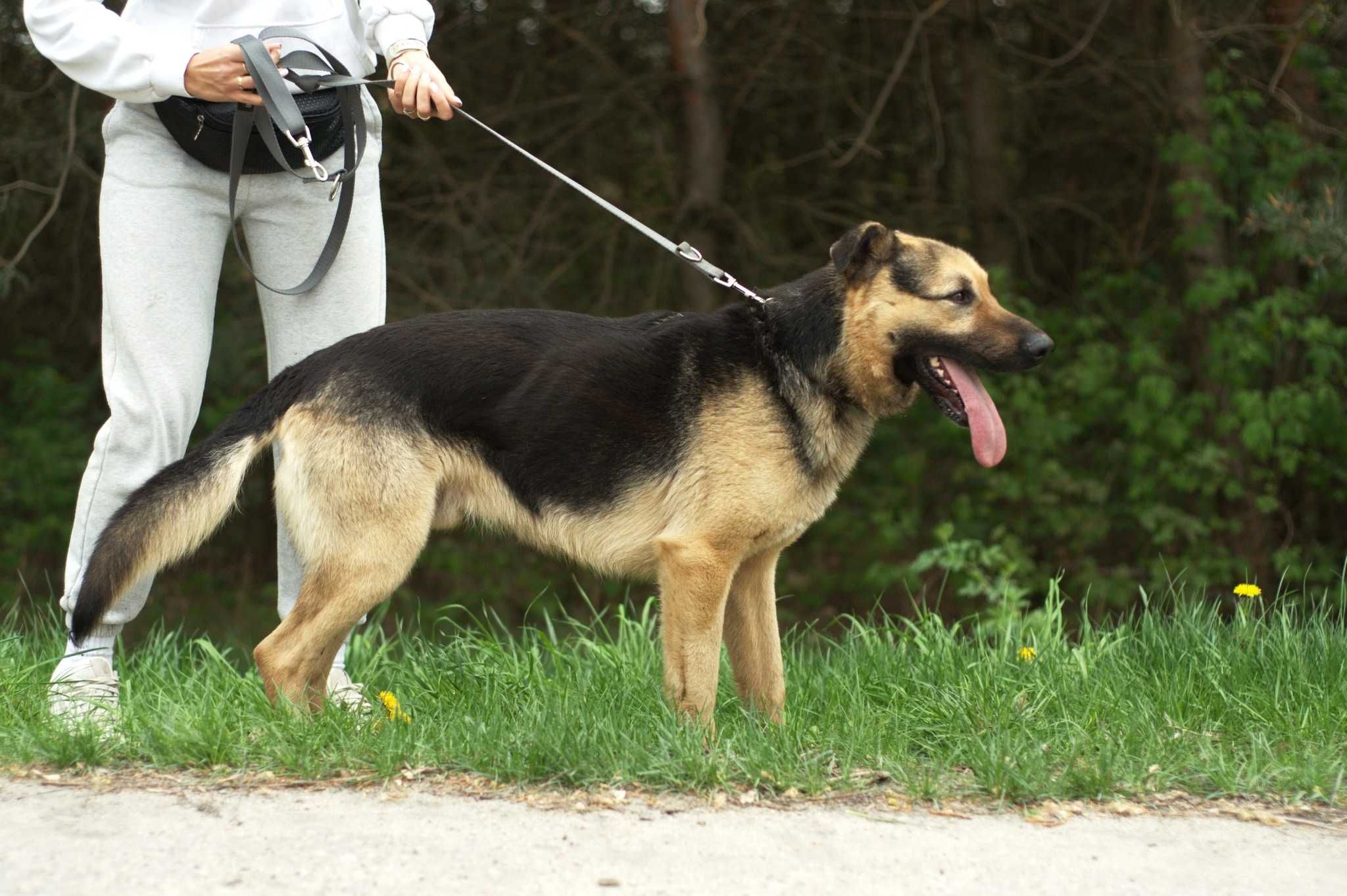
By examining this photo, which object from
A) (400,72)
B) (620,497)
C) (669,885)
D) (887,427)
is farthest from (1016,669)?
(887,427)

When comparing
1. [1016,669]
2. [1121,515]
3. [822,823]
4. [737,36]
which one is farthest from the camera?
[737,36]

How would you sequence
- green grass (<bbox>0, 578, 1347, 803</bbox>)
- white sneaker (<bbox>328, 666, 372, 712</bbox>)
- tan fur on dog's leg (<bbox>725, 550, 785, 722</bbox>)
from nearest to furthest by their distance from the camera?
green grass (<bbox>0, 578, 1347, 803</bbox>) → white sneaker (<bbox>328, 666, 372, 712</bbox>) → tan fur on dog's leg (<bbox>725, 550, 785, 722</bbox>)

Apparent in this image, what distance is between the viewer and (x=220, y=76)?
13.0 feet

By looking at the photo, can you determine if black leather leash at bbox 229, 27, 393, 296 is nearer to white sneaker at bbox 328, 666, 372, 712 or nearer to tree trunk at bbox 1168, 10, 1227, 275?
white sneaker at bbox 328, 666, 372, 712

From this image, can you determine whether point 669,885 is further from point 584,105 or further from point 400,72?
point 584,105

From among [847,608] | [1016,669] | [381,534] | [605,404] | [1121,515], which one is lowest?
[847,608]

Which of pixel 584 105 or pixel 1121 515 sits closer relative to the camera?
pixel 1121 515

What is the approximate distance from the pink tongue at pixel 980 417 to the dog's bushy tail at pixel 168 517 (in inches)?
78.6

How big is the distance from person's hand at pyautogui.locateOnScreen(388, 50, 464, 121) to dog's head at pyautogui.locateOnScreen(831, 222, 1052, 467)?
121 centimetres

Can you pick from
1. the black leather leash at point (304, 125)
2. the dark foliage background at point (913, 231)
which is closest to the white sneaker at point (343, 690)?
the black leather leash at point (304, 125)

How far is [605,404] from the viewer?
419 cm

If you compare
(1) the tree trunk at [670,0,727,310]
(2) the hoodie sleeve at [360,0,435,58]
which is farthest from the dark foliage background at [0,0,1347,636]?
(2) the hoodie sleeve at [360,0,435,58]

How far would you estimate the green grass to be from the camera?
3725 millimetres

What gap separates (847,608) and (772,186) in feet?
11.2
